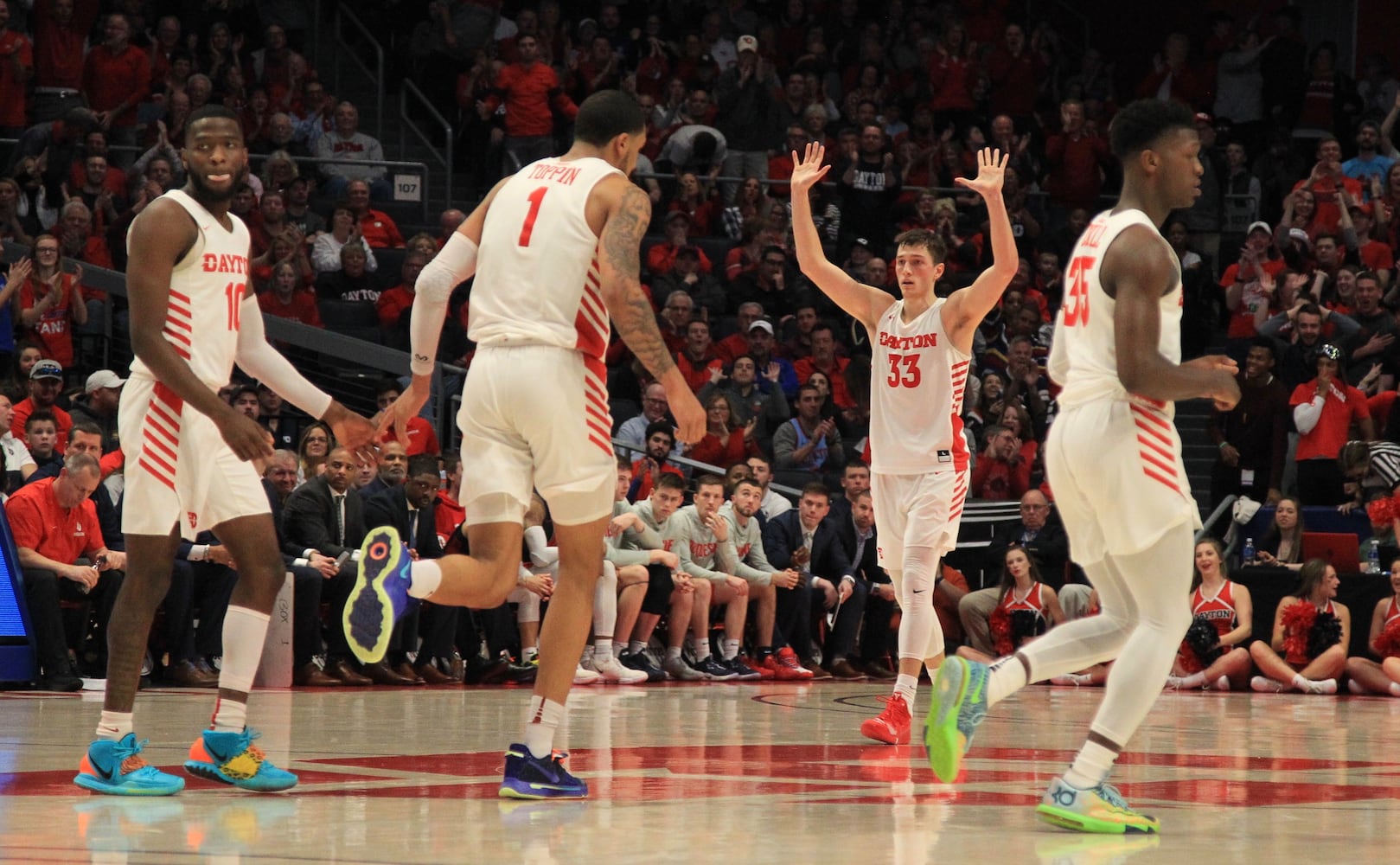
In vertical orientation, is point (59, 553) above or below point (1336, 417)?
below

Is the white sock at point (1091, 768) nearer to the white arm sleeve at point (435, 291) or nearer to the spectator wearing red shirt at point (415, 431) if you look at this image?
the white arm sleeve at point (435, 291)

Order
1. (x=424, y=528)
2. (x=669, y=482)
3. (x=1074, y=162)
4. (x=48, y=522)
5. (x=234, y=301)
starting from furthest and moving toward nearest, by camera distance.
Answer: (x=1074, y=162), (x=669, y=482), (x=424, y=528), (x=48, y=522), (x=234, y=301)

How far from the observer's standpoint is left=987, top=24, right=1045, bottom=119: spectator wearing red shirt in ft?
72.5

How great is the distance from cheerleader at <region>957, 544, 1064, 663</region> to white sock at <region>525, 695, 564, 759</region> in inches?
354

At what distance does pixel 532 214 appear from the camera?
5.88 meters

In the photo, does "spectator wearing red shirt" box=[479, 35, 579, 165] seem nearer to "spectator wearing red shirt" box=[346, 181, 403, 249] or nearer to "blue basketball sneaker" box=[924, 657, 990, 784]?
"spectator wearing red shirt" box=[346, 181, 403, 249]

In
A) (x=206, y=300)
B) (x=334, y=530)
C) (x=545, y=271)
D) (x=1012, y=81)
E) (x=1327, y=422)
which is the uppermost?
(x=1012, y=81)

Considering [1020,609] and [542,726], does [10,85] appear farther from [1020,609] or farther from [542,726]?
[542,726]

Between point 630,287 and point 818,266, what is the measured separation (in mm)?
3105

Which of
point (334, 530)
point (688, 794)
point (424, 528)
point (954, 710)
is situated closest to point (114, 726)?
point (688, 794)

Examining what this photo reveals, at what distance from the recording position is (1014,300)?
59.9ft

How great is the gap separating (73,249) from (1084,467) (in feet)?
39.5

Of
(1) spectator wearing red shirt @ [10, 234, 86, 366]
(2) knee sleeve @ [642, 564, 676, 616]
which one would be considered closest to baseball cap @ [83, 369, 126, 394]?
(1) spectator wearing red shirt @ [10, 234, 86, 366]

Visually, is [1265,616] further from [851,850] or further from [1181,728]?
[851,850]
